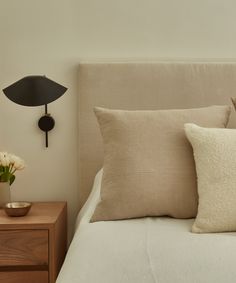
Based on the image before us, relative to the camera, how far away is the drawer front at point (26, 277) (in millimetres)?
2070

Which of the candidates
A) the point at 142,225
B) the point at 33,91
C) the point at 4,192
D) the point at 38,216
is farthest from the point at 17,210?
the point at 142,225

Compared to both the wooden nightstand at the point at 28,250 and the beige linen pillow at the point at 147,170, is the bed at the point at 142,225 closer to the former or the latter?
the beige linen pillow at the point at 147,170

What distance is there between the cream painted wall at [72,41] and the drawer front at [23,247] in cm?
57

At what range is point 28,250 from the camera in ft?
6.74

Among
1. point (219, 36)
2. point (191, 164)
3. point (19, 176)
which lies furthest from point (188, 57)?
point (19, 176)

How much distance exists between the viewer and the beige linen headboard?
246 centimetres

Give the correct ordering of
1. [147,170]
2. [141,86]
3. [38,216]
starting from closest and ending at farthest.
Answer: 1. [147,170]
2. [38,216]
3. [141,86]

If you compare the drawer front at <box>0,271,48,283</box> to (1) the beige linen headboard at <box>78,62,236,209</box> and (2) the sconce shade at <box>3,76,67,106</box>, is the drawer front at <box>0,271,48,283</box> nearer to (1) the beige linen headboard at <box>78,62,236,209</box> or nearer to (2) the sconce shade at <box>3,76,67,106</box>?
(1) the beige linen headboard at <box>78,62,236,209</box>

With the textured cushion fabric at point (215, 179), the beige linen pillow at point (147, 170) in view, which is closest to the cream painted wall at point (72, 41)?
the beige linen pillow at point (147, 170)

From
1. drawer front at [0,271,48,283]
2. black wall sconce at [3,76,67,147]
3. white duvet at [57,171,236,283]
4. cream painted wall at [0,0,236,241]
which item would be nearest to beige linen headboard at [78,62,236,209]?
cream painted wall at [0,0,236,241]

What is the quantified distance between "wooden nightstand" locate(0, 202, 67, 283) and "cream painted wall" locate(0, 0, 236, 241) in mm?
567

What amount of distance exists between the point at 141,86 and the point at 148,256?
3.97ft

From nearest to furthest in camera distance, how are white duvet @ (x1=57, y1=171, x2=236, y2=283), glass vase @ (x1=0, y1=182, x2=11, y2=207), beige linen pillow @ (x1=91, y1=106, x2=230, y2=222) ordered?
1. white duvet @ (x1=57, y1=171, x2=236, y2=283)
2. beige linen pillow @ (x1=91, y1=106, x2=230, y2=222)
3. glass vase @ (x1=0, y1=182, x2=11, y2=207)

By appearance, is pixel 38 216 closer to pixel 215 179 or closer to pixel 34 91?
pixel 34 91
